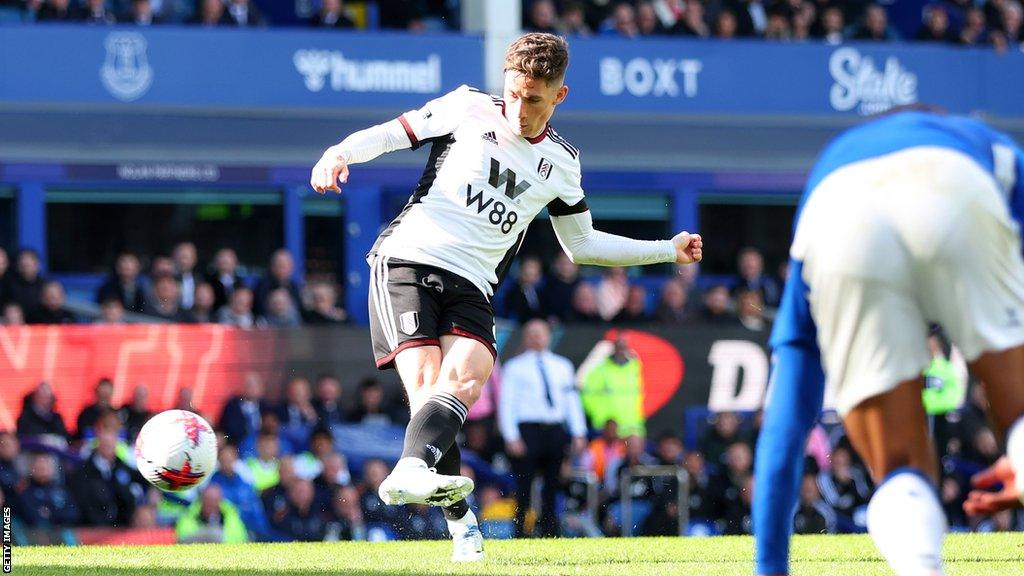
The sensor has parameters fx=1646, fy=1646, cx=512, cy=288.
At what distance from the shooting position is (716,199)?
2169 cm

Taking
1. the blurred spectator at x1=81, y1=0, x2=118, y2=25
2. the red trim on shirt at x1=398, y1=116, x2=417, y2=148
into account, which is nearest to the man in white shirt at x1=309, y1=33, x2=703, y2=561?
the red trim on shirt at x1=398, y1=116, x2=417, y2=148

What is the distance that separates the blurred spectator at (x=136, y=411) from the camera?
14031mm

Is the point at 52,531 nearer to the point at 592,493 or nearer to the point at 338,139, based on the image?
the point at 592,493

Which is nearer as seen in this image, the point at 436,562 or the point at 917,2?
the point at 436,562

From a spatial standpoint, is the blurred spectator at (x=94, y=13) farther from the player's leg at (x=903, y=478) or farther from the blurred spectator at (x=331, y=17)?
the player's leg at (x=903, y=478)

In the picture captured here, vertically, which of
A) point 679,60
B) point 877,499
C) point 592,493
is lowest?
point 592,493

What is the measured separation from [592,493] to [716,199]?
7387mm

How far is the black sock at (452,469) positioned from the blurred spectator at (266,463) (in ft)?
22.3

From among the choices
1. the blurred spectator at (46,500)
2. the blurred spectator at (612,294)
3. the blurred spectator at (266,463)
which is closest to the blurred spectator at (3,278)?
the blurred spectator at (46,500)

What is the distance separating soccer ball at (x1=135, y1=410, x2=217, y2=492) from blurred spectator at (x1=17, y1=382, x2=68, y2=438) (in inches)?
236

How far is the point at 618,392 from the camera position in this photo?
1580cm

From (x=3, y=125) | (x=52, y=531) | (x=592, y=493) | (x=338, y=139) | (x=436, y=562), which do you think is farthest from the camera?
(x=338, y=139)

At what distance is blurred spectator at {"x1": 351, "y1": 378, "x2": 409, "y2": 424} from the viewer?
1507cm

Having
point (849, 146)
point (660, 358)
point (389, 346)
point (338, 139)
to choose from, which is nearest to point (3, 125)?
point (338, 139)
